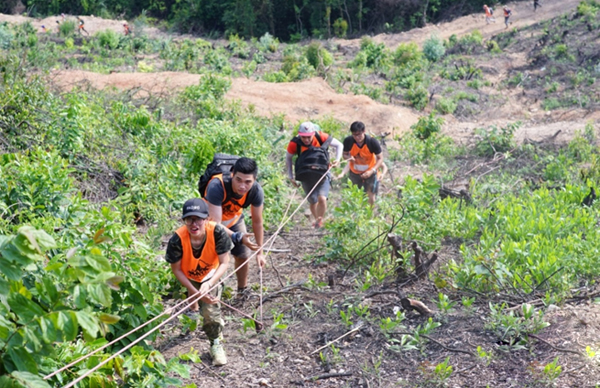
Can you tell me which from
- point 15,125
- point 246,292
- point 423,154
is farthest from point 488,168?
point 15,125

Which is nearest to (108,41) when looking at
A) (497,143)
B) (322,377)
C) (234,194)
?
(497,143)

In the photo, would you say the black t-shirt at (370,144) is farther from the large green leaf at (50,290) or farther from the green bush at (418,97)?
the green bush at (418,97)

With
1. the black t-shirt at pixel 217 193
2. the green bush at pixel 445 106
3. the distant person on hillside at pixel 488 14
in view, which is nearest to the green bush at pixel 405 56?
the green bush at pixel 445 106

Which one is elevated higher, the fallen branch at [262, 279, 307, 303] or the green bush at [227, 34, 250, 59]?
the green bush at [227, 34, 250, 59]

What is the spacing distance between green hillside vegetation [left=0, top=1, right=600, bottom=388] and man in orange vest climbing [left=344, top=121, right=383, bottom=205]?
361mm

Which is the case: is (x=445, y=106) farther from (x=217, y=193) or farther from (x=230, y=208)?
(x=217, y=193)

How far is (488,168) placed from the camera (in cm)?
1135

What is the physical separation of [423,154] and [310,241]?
517 centimetres

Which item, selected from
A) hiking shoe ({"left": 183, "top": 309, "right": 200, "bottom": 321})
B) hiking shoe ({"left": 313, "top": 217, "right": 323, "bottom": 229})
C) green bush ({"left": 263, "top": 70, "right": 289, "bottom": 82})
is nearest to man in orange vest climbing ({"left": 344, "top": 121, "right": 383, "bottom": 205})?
hiking shoe ({"left": 313, "top": 217, "right": 323, "bottom": 229})

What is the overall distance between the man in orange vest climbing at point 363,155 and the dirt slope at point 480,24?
2241cm

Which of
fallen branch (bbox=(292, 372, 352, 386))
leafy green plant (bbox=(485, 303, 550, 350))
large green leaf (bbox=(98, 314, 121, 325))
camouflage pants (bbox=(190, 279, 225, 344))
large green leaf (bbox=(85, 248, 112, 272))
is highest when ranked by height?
large green leaf (bbox=(85, 248, 112, 272))

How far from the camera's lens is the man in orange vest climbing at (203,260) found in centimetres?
467

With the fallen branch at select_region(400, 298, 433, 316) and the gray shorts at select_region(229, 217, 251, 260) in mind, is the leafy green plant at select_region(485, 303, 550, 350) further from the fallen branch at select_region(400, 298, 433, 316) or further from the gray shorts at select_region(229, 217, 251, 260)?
the gray shorts at select_region(229, 217, 251, 260)

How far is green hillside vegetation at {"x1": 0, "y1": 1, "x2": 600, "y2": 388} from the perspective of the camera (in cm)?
301
